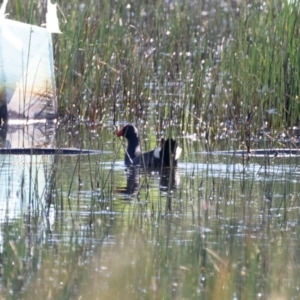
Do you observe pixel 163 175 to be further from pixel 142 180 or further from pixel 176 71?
pixel 176 71

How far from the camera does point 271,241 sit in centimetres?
511

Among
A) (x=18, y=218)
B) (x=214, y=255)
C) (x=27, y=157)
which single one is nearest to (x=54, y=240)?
(x=18, y=218)

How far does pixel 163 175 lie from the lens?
7.64m

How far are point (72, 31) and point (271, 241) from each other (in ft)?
16.4

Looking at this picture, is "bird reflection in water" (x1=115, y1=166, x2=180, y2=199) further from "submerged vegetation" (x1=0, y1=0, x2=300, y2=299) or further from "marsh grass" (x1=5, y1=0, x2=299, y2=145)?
"marsh grass" (x1=5, y1=0, x2=299, y2=145)

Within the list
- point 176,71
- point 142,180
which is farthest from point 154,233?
point 176,71

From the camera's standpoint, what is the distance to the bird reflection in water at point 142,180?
6531 mm

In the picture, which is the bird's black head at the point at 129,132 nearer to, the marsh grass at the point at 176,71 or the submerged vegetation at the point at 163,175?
the submerged vegetation at the point at 163,175

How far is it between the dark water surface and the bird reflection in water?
14mm

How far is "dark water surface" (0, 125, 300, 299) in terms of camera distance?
4207 mm

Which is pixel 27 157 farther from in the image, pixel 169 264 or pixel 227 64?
pixel 169 264

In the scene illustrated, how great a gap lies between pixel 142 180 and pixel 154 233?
6.81ft

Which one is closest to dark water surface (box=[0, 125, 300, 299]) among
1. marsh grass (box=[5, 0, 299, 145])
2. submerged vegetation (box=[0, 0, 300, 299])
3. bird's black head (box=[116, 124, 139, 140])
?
submerged vegetation (box=[0, 0, 300, 299])

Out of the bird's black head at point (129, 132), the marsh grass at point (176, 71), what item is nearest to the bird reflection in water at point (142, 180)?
the bird's black head at point (129, 132)
